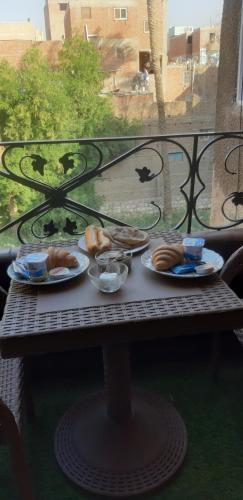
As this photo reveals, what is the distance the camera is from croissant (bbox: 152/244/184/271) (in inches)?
41.6

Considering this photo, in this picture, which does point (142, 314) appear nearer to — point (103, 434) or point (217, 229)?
point (103, 434)

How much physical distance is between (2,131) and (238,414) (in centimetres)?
993

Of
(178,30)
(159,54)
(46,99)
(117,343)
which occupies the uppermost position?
(178,30)

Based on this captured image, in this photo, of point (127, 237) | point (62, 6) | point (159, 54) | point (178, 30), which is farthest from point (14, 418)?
point (62, 6)

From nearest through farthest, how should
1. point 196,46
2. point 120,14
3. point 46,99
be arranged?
point 196,46 < point 120,14 < point 46,99

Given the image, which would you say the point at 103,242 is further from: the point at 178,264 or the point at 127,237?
the point at 178,264

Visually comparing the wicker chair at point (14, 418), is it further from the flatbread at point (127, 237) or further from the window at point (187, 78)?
the window at point (187, 78)

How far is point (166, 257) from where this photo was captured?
3.50 ft

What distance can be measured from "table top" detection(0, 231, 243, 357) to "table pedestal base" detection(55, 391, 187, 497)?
1.91 feet

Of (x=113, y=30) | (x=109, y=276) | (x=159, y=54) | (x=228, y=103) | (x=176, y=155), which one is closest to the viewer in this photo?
(x=109, y=276)

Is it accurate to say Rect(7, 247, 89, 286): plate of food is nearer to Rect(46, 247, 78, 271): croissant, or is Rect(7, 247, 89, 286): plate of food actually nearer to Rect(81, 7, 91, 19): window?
Rect(46, 247, 78, 271): croissant

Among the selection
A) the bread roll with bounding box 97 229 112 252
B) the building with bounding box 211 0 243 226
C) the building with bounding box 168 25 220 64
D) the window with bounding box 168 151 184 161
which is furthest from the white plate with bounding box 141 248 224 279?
the building with bounding box 168 25 220 64

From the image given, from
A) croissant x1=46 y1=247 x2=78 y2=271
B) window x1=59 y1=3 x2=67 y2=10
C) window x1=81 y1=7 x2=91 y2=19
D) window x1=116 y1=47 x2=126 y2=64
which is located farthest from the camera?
window x1=116 y1=47 x2=126 y2=64

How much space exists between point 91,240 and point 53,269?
199 millimetres
